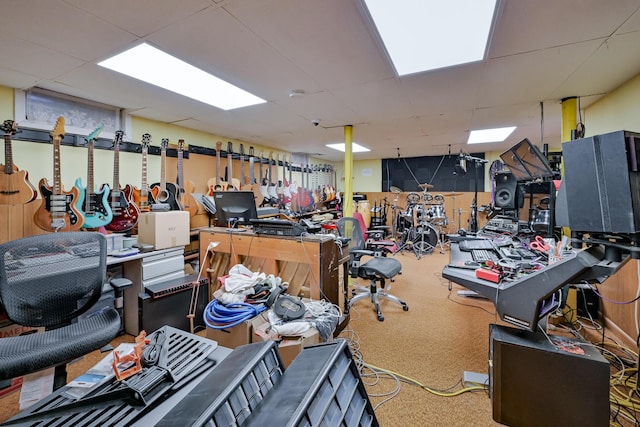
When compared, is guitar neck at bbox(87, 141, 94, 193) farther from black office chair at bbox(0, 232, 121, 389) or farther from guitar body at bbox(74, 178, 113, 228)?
black office chair at bbox(0, 232, 121, 389)

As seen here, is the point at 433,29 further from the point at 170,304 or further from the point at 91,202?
the point at 91,202

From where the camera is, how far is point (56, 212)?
241 centimetres

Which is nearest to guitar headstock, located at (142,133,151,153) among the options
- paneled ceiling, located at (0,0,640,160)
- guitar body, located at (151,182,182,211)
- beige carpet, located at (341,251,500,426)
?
paneled ceiling, located at (0,0,640,160)

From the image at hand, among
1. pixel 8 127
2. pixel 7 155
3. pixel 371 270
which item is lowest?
pixel 371 270

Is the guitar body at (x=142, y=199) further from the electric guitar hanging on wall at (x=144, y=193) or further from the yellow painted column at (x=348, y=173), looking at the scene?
the yellow painted column at (x=348, y=173)

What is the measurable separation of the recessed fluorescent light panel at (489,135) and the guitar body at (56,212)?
5253mm

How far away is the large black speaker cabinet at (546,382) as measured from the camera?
133cm

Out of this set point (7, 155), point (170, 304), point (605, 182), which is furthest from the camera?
point (170, 304)

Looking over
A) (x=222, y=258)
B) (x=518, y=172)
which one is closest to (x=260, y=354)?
(x=222, y=258)

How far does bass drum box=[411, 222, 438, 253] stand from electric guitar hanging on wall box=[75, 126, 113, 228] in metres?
4.93

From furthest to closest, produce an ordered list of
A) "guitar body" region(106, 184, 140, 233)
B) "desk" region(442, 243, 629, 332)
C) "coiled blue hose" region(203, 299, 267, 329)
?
"guitar body" region(106, 184, 140, 233)
"coiled blue hose" region(203, 299, 267, 329)
"desk" region(442, 243, 629, 332)

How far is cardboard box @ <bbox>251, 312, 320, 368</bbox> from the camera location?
58.1 inches

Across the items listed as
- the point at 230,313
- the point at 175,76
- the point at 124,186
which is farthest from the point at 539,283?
the point at 124,186

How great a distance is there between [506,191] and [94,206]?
14.1ft
